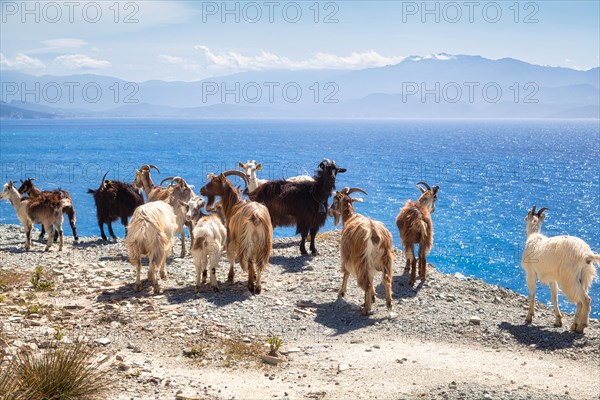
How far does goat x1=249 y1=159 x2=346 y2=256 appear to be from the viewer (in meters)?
15.8

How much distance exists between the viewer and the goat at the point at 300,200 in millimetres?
15805

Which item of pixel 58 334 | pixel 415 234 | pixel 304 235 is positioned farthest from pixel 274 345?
pixel 304 235

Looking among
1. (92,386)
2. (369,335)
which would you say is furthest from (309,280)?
(92,386)

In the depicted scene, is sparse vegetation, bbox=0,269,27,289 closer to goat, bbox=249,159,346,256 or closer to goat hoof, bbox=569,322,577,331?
goat, bbox=249,159,346,256

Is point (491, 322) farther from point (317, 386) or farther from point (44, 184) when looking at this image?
point (44, 184)

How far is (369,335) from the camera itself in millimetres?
10445

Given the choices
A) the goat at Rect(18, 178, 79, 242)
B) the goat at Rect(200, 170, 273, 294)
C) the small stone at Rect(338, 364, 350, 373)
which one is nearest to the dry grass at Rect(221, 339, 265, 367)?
the small stone at Rect(338, 364, 350, 373)

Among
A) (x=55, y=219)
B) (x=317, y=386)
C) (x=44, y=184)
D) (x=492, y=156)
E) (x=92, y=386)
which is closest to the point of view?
(x=92, y=386)

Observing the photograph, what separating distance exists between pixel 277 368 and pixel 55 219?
10187 millimetres

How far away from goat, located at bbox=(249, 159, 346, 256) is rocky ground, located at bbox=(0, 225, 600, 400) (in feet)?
6.04

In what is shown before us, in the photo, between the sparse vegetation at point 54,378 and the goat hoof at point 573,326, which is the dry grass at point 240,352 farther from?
the goat hoof at point 573,326

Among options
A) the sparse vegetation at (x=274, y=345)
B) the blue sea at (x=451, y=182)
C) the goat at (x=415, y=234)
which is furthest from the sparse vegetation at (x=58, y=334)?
the blue sea at (x=451, y=182)

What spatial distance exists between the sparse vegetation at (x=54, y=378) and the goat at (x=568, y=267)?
8.04 metres

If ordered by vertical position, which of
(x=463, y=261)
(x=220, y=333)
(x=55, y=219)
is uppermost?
(x=55, y=219)
